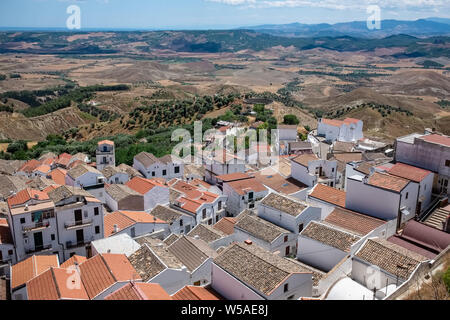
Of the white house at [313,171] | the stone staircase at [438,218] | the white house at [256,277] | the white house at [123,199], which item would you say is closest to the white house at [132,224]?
the white house at [123,199]

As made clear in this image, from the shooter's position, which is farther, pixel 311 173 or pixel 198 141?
pixel 198 141

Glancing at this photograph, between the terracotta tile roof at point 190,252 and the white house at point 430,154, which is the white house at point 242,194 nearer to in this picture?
the terracotta tile roof at point 190,252

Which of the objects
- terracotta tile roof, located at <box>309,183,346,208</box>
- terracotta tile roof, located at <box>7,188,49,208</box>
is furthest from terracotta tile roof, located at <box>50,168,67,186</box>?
terracotta tile roof, located at <box>309,183,346,208</box>

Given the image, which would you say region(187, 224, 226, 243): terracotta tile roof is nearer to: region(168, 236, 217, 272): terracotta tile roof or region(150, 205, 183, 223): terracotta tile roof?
region(150, 205, 183, 223): terracotta tile roof
